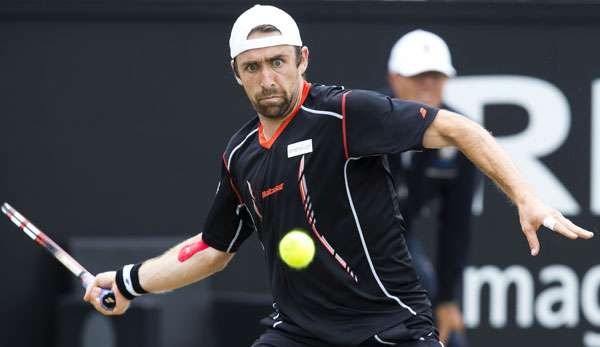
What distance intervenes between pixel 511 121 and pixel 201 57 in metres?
1.89

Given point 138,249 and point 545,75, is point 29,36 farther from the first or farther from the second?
point 545,75

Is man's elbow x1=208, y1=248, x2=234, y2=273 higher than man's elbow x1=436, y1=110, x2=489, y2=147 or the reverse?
the reverse

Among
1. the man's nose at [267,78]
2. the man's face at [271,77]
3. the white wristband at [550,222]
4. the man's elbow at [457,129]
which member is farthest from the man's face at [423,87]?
the white wristband at [550,222]

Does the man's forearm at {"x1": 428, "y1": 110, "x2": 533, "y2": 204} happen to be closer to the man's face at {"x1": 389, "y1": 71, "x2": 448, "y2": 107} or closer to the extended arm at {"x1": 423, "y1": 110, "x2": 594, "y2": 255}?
the extended arm at {"x1": 423, "y1": 110, "x2": 594, "y2": 255}

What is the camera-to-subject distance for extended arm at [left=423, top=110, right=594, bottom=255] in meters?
4.32

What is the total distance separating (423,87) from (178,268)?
7.09ft

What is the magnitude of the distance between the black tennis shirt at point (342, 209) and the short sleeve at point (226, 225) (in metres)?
0.35

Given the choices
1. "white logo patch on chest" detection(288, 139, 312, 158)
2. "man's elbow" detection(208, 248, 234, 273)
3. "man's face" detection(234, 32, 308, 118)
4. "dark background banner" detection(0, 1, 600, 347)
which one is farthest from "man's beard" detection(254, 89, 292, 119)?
"dark background banner" detection(0, 1, 600, 347)

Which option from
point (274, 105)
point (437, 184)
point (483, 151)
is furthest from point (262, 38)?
point (437, 184)

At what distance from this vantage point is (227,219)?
17.2ft

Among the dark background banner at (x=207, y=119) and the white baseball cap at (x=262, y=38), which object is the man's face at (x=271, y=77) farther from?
the dark background banner at (x=207, y=119)

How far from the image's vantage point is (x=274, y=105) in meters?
4.83

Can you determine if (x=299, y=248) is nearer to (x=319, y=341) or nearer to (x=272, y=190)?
(x=272, y=190)

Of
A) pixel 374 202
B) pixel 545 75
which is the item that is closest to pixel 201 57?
pixel 545 75
